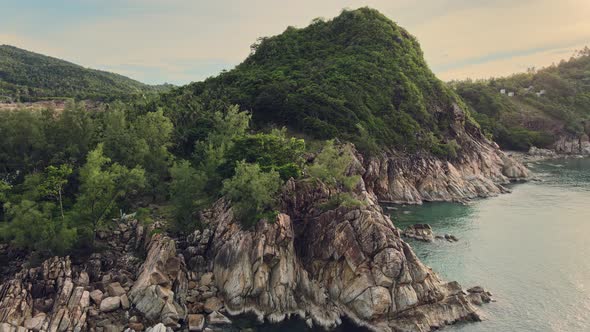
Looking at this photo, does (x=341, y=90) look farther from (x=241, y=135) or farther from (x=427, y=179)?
(x=241, y=135)

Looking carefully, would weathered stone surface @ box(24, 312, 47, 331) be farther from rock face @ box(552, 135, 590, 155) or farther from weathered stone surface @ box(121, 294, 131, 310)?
rock face @ box(552, 135, 590, 155)

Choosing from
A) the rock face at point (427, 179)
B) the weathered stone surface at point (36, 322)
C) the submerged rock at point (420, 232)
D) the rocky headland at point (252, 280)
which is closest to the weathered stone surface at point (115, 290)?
the rocky headland at point (252, 280)

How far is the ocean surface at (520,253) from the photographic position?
136 ft

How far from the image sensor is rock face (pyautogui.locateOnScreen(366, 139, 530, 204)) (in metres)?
88.5

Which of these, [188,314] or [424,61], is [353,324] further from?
[424,61]

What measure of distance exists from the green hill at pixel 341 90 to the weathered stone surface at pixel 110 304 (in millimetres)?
41401

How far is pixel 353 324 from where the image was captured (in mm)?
39469

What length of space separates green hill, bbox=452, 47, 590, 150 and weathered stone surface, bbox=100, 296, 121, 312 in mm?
140135

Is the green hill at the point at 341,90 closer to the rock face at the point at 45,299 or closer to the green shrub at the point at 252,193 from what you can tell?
the green shrub at the point at 252,193

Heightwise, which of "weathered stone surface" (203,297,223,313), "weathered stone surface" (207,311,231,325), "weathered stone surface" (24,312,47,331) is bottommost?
"weathered stone surface" (207,311,231,325)

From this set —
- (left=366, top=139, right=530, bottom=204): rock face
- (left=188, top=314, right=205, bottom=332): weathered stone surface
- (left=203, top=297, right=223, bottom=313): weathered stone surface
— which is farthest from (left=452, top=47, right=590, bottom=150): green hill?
(left=188, top=314, right=205, bottom=332): weathered stone surface

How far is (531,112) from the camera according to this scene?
178 metres

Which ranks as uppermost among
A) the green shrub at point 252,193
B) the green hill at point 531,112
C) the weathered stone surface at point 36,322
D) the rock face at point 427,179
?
the green hill at point 531,112

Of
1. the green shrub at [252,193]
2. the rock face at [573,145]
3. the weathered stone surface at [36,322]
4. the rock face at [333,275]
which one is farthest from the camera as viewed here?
the rock face at [573,145]
